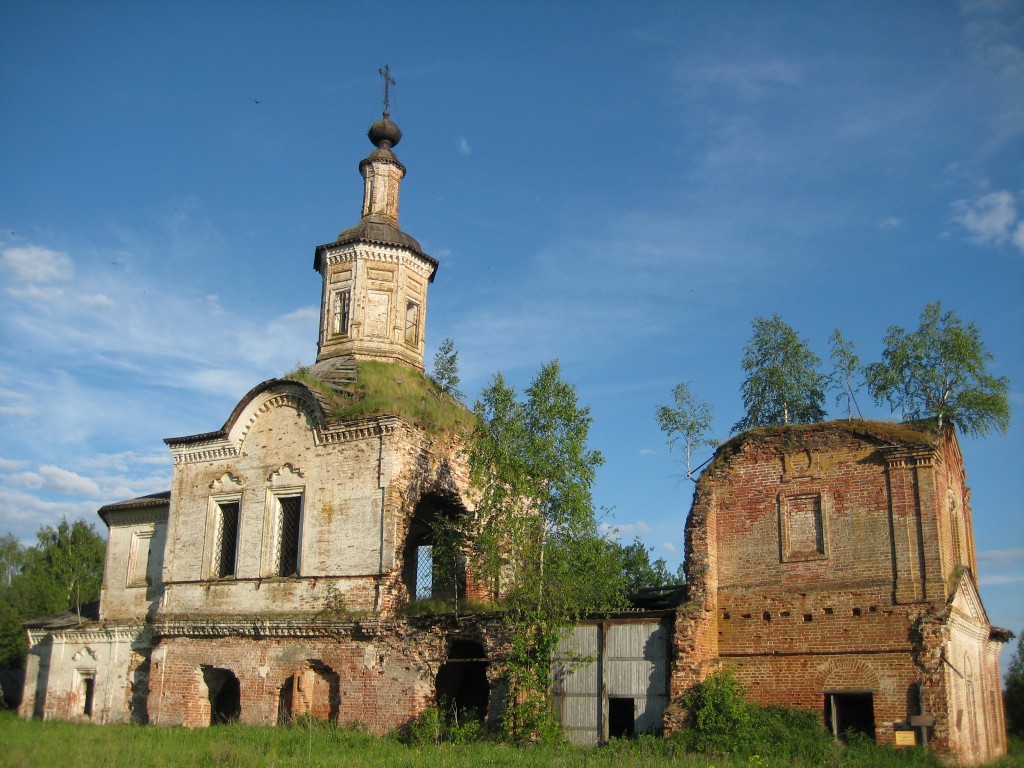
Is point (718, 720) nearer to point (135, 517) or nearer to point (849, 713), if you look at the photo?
point (849, 713)

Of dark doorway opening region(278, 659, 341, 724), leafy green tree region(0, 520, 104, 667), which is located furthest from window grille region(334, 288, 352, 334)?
leafy green tree region(0, 520, 104, 667)

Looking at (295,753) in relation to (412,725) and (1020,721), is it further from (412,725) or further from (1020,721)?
(1020,721)

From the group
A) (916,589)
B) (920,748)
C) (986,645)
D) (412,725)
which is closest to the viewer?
(920,748)

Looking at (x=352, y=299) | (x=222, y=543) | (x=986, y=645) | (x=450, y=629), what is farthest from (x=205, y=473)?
(x=986, y=645)

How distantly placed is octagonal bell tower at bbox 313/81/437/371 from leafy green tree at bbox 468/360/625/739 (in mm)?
5190

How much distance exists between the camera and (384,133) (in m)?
25.0

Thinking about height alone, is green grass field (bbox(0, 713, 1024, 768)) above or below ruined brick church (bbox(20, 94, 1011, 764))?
below

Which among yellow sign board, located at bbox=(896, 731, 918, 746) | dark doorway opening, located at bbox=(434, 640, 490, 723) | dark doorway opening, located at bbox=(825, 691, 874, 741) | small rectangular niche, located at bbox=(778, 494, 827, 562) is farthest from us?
dark doorway opening, located at bbox=(434, 640, 490, 723)

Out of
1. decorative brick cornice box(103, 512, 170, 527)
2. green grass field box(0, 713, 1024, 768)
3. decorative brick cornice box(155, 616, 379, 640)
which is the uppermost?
decorative brick cornice box(103, 512, 170, 527)

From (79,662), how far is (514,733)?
13298 millimetres

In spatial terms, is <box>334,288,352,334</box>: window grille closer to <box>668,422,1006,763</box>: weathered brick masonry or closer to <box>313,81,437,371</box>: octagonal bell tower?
<box>313,81,437,371</box>: octagonal bell tower

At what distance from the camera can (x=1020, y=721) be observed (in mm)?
29906

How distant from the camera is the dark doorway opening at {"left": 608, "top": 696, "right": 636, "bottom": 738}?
53.6 ft

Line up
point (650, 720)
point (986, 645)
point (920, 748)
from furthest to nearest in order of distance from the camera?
point (986, 645), point (650, 720), point (920, 748)
